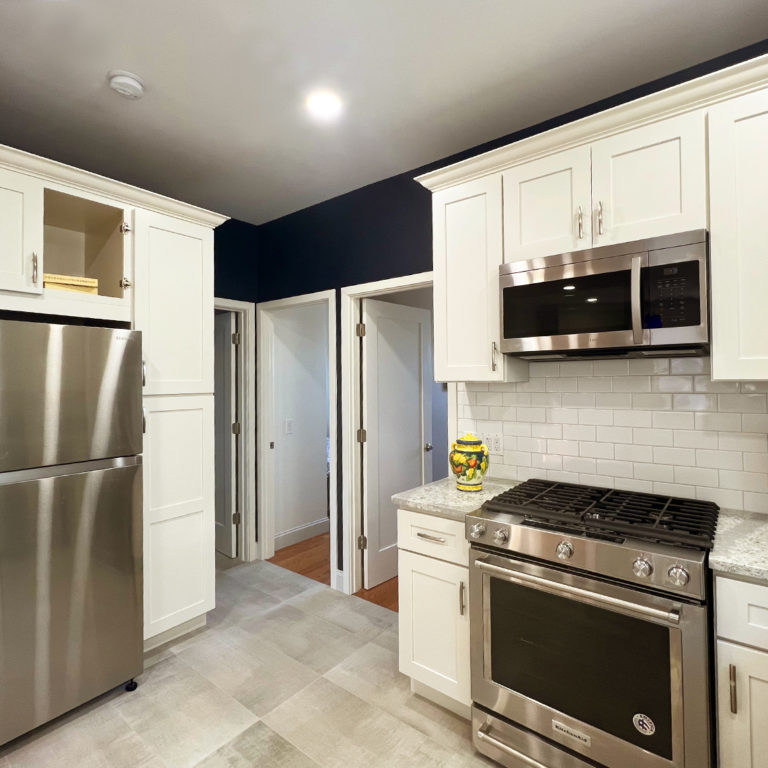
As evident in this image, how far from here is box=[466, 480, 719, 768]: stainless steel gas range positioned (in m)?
1.39

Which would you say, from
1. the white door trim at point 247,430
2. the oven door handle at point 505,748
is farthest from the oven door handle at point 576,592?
the white door trim at point 247,430

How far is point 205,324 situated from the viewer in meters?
2.71

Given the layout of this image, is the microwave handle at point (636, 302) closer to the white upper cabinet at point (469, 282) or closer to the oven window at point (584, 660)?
the white upper cabinet at point (469, 282)

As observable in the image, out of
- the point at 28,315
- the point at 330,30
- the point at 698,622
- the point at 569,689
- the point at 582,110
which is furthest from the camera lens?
the point at 582,110

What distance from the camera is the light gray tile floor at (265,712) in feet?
5.96

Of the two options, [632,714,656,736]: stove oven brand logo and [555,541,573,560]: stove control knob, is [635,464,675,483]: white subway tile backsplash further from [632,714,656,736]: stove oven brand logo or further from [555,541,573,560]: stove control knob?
[632,714,656,736]: stove oven brand logo

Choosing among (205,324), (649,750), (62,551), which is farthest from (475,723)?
(205,324)

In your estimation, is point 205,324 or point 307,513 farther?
point 307,513

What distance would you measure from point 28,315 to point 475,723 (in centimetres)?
259

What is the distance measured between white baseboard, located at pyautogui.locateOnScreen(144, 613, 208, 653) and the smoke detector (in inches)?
105

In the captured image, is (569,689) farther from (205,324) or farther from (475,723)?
(205,324)

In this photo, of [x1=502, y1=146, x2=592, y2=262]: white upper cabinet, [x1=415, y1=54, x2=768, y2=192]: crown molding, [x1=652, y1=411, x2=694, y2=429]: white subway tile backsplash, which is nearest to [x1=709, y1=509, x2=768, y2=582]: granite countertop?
[x1=652, y1=411, x2=694, y2=429]: white subway tile backsplash

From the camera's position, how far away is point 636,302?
171 cm

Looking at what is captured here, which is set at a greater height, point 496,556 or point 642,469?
point 642,469
